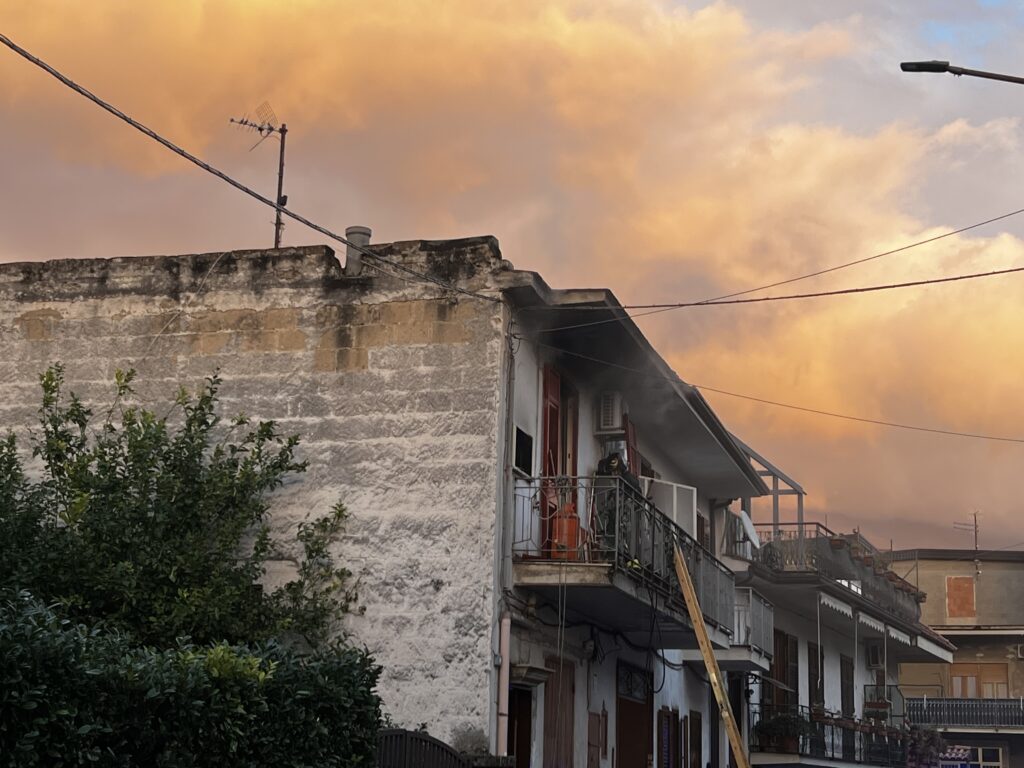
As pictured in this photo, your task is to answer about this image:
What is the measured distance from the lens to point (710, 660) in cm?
1549

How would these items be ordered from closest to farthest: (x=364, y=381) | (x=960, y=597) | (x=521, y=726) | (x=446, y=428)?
(x=446, y=428)
(x=364, y=381)
(x=521, y=726)
(x=960, y=597)

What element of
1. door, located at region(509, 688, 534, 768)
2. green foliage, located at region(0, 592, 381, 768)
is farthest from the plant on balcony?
green foliage, located at region(0, 592, 381, 768)

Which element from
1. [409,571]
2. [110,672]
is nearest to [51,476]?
[409,571]

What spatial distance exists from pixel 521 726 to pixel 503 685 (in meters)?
1.71

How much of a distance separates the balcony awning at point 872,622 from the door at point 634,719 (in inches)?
411

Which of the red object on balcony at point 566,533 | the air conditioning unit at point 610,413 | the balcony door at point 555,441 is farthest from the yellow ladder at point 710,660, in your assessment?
the air conditioning unit at point 610,413

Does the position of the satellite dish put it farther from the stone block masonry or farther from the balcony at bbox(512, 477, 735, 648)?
the stone block masonry

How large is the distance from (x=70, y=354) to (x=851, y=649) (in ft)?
79.0

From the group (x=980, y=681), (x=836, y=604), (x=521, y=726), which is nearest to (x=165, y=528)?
(x=521, y=726)

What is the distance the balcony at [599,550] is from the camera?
49.6ft

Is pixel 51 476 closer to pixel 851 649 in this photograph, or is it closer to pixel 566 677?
pixel 566 677

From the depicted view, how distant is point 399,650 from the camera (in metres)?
14.8

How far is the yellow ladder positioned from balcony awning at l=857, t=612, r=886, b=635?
14.7m

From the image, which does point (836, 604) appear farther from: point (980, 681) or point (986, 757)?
point (980, 681)
